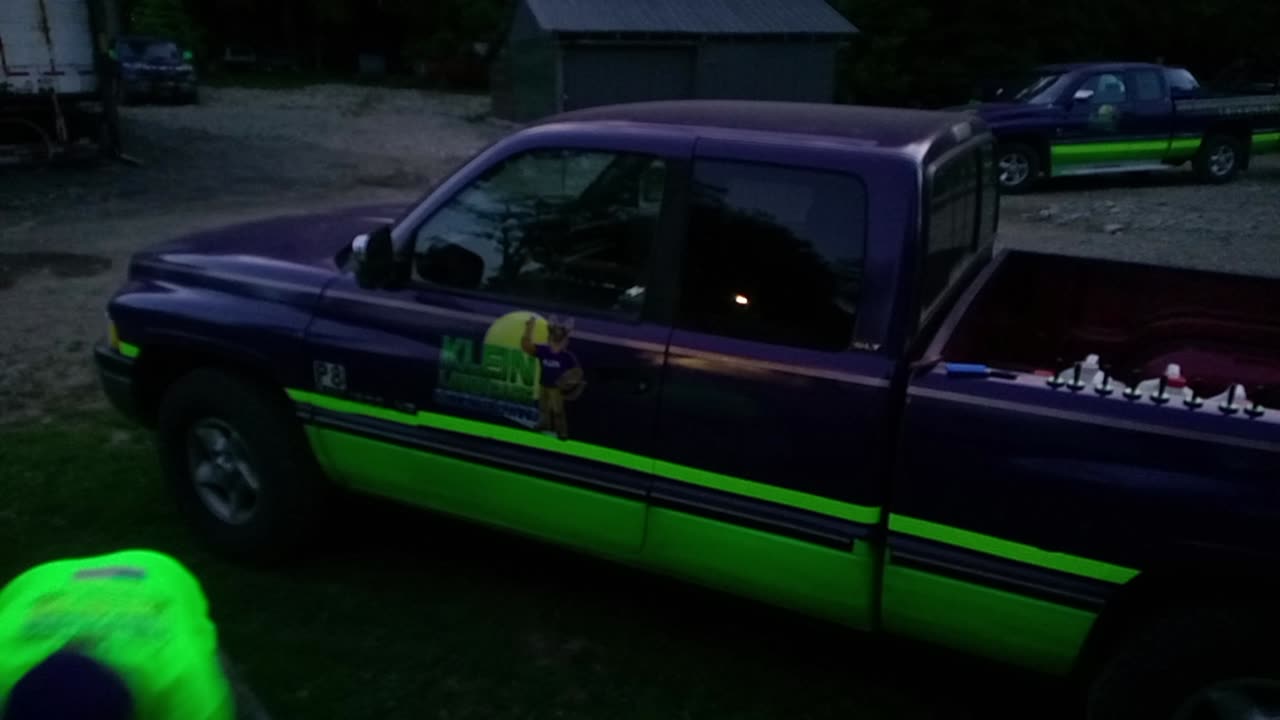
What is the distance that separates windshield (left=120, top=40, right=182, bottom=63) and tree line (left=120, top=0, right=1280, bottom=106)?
9883mm

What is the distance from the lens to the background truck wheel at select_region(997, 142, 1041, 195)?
15953 millimetres

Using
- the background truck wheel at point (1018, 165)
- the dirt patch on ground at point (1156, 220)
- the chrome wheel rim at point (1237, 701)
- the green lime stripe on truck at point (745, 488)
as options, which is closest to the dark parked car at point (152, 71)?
the background truck wheel at point (1018, 165)

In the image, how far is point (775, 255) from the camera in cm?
353

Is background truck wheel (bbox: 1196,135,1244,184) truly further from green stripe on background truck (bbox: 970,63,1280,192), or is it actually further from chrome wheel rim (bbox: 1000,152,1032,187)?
chrome wheel rim (bbox: 1000,152,1032,187)

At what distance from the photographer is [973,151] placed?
4.07 metres

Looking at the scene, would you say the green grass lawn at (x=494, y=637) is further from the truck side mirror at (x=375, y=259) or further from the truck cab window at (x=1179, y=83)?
the truck cab window at (x=1179, y=83)

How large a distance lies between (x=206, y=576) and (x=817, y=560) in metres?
2.49

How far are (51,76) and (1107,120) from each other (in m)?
14.5

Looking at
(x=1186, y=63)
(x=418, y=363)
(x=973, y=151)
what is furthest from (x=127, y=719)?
(x=1186, y=63)

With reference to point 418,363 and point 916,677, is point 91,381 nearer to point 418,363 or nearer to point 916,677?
point 418,363

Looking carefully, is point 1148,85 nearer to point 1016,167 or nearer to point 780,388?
point 1016,167

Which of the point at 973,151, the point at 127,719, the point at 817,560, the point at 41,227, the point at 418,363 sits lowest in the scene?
the point at 41,227

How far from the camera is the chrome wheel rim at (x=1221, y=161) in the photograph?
57.2 ft

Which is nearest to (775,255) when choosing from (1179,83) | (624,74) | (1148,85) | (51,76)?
(1148,85)
